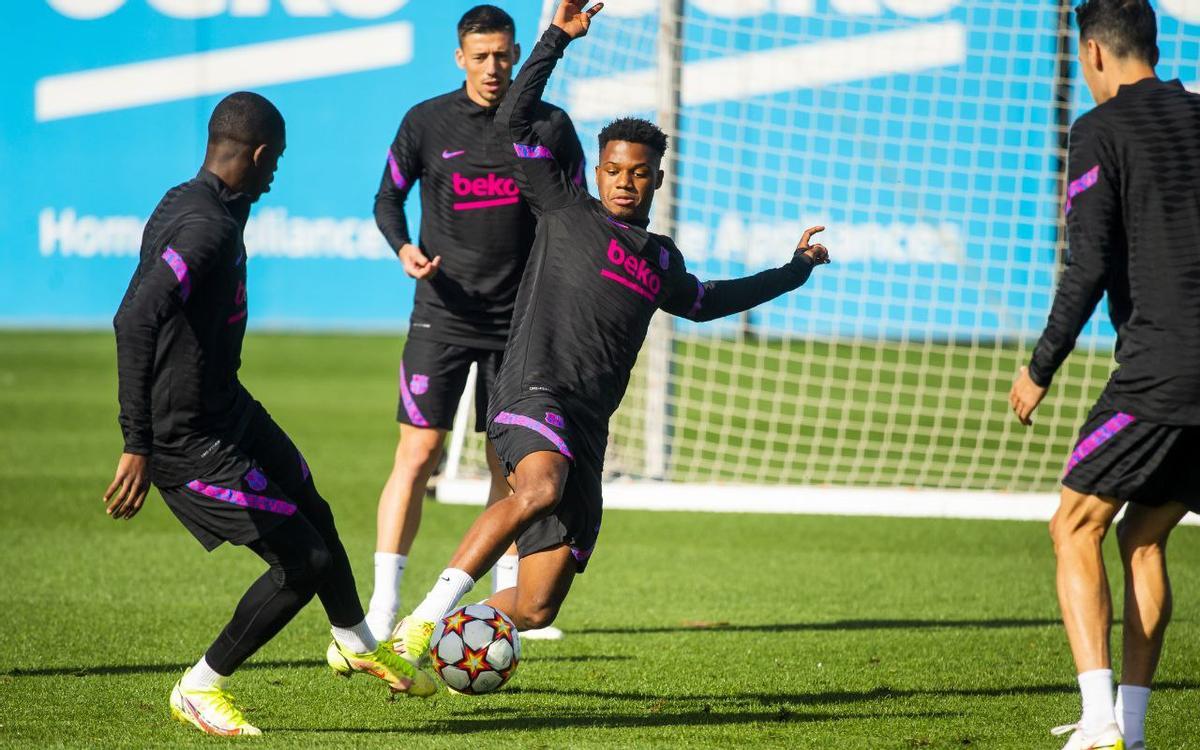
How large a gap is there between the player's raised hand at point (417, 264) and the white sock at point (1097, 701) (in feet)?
8.64

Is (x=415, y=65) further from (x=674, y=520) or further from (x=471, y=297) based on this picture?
(x=471, y=297)

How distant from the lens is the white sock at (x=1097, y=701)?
156 inches

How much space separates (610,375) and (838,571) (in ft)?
11.6

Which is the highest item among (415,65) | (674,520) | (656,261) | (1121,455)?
(415,65)

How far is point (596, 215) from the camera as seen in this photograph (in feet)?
15.7

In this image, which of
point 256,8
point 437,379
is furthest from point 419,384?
point 256,8

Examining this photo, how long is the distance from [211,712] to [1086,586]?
102 inches

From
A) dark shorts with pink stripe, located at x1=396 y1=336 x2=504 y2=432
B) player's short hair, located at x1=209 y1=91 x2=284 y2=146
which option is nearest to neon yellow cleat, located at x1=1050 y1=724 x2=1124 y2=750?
dark shorts with pink stripe, located at x1=396 y1=336 x2=504 y2=432

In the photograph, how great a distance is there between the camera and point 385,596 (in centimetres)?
569

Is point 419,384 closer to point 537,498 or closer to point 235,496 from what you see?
point 235,496

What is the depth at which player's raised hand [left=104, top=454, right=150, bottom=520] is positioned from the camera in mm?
4109

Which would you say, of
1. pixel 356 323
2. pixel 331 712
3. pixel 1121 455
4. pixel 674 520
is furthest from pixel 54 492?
pixel 356 323

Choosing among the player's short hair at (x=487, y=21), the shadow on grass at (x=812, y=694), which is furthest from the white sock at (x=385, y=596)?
the player's short hair at (x=487, y=21)

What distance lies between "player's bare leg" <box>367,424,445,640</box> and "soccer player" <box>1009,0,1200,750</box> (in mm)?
2660
